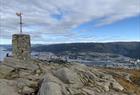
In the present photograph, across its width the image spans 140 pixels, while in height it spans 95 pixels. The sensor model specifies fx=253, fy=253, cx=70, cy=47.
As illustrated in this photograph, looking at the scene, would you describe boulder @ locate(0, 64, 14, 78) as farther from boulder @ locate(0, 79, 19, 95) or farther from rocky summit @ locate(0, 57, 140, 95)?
boulder @ locate(0, 79, 19, 95)

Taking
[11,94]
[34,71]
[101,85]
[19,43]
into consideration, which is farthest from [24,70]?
[101,85]

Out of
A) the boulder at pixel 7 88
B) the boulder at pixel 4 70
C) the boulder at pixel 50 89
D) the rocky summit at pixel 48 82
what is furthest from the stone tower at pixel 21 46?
the boulder at pixel 50 89

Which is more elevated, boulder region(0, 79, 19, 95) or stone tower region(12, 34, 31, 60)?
stone tower region(12, 34, 31, 60)

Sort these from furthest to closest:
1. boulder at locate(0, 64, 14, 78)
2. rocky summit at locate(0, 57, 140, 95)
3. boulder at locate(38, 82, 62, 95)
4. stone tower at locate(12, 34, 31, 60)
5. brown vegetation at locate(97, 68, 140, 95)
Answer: stone tower at locate(12, 34, 31, 60)
brown vegetation at locate(97, 68, 140, 95)
boulder at locate(0, 64, 14, 78)
rocky summit at locate(0, 57, 140, 95)
boulder at locate(38, 82, 62, 95)

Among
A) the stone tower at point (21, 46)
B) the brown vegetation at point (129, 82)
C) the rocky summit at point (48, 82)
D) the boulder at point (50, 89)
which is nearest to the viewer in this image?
the boulder at point (50, 89)

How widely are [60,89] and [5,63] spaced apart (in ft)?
32.1

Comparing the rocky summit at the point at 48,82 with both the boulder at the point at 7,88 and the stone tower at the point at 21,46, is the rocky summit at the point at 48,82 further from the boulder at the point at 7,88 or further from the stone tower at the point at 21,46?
the stone tower at the point at 21,46

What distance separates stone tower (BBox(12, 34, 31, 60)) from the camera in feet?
88.3

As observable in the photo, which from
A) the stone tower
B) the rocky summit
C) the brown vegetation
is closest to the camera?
the rocky summit

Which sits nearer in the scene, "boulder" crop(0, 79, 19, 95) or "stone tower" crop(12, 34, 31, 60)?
"boulder" crop(0, 79, 19, 95)

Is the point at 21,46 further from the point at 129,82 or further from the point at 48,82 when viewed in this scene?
the point at 129,82

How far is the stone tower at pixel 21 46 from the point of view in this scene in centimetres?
2691

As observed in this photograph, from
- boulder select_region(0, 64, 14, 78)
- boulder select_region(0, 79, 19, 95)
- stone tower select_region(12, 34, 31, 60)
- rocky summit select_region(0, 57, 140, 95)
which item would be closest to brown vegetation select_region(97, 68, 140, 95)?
rocky summit select_region(0, 57, 140, 95)

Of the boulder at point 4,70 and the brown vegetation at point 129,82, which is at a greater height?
the boulder at point 4,70
